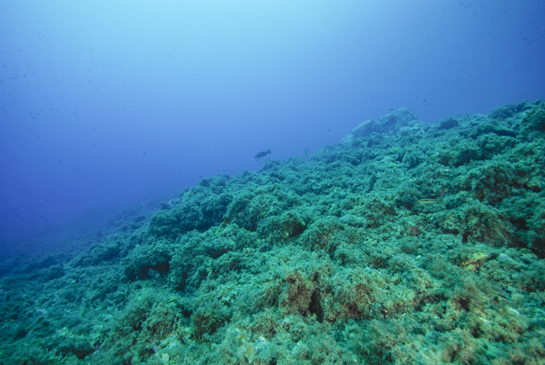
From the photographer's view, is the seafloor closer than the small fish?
Yes

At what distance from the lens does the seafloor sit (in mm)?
2568

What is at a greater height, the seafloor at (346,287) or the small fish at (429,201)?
the small fish at (429,201)

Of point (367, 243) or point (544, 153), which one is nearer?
point (367, 243)

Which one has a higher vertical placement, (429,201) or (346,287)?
(429,201)

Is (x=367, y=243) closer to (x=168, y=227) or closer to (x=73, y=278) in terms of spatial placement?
(x=168, y=227)

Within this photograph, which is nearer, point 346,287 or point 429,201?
point 346,287

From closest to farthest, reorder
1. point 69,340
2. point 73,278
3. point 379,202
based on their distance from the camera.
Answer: point 69,340 < point 379,202 < point 73,278

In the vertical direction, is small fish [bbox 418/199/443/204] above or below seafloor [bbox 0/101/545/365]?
above

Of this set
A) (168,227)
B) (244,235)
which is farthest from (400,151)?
(168,227)

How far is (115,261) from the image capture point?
33.7ft

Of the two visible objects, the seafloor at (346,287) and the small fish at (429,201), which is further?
the small fish at (429,201)

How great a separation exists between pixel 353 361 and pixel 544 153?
273 inches

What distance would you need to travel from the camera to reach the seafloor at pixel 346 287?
257 centimetres

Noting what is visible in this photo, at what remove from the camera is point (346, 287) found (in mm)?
3184
